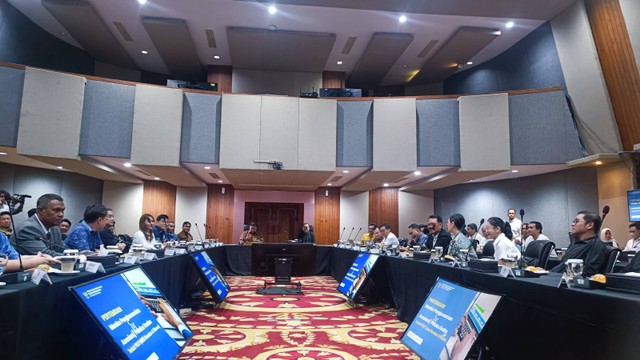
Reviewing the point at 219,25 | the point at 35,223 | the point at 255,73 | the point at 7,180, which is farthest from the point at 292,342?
the point at 255,73

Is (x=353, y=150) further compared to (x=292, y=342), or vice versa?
(x=353, y=150)

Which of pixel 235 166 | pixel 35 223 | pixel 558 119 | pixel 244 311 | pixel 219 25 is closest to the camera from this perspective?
pixel 35 223

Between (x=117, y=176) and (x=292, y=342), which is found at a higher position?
(x=117, y=176)

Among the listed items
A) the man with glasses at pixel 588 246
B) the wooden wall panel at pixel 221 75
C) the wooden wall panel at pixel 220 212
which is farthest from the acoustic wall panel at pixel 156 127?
the man with glasses at pixel 588 246

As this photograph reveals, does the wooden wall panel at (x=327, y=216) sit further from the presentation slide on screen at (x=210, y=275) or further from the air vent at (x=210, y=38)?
the presentation slide on screen at (x=210, y=275)

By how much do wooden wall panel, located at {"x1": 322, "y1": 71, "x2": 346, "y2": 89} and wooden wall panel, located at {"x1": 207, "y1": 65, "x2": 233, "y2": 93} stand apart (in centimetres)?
263

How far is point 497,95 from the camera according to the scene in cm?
834

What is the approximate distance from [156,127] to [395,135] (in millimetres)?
4823

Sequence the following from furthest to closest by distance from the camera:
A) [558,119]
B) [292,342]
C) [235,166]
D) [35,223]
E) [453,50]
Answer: [453,50] → [235,166] → [558,119] → [292,342] → [35,223]

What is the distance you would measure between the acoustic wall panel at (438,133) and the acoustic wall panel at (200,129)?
4.22m

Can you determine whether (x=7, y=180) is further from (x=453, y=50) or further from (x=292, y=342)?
(x=453, y=50)

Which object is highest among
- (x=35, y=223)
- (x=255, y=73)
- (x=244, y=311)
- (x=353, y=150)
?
(x=255, y=73)

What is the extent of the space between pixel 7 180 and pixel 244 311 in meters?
6.95

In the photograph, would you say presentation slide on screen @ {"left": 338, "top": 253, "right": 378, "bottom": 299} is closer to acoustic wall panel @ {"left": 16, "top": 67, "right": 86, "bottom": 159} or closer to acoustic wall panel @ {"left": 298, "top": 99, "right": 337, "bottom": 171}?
acoustic wall panel @ {"left": 298, "top": 99, "right": 337, "bottom": 171}
